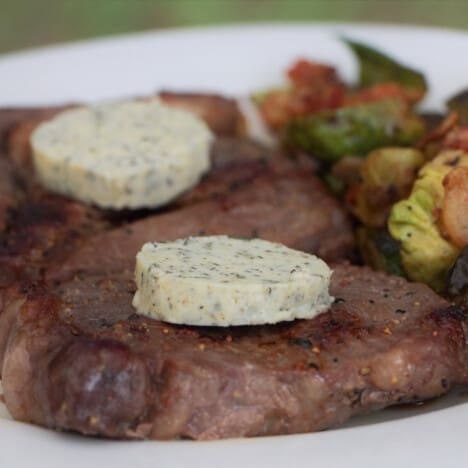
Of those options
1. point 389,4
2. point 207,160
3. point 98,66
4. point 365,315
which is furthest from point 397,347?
point 389,4

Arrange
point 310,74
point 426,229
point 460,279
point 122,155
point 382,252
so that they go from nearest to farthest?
point 460,279, point 426,229, point 382,252, point 122,155, point 310,74

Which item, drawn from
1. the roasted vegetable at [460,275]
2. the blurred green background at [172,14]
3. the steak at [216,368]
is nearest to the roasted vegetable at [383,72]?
the roasted vegetable at [460,275]

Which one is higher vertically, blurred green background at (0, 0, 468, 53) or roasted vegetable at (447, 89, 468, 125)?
roasted vegetable at (447, 89, 468, 125)

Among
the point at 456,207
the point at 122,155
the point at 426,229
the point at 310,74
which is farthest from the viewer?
the point at 310,74

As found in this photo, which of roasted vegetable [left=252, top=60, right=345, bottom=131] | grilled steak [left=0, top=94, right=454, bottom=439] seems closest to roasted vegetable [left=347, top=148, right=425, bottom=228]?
grilled steak [left=0, top=94, right=454, bottom=439]

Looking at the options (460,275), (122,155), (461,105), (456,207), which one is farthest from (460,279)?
(122,155)

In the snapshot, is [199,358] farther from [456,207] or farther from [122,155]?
[122,155]

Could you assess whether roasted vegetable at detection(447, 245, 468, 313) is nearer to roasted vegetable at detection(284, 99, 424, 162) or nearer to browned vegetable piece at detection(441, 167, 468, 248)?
browned vegetable piece at detection(441, 167, 468, 248)

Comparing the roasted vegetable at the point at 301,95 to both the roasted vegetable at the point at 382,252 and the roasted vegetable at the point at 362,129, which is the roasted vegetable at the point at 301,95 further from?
the roasted vegetable at the point at 382,252
